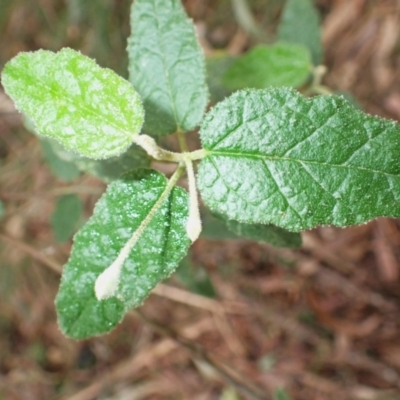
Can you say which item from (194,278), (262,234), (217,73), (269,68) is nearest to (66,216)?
(194,278)

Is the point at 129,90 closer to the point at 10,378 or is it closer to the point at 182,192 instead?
the point at 182,192

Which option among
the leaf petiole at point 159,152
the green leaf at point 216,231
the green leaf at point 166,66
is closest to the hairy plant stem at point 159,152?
the leaf petiole at point 159,152

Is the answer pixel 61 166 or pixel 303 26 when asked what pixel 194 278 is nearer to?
pixel 61 166

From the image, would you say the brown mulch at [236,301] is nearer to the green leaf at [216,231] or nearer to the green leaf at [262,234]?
the green leaf at [216,231]

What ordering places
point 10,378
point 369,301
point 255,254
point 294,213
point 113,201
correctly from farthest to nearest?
point 10,378
point 255,254
point 369,301
point 113,201
point 294,213

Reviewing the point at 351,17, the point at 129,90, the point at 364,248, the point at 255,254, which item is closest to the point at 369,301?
the point at 364,248

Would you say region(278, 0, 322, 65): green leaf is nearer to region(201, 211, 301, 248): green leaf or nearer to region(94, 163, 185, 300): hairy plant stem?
region(201, 211, 301, 248): green leaf

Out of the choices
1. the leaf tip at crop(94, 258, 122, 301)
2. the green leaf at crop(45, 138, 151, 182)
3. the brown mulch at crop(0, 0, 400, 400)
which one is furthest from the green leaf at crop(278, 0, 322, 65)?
the leaf tip at crop(94, 258, 122, 301)

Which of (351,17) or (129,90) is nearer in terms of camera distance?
(129,90)
